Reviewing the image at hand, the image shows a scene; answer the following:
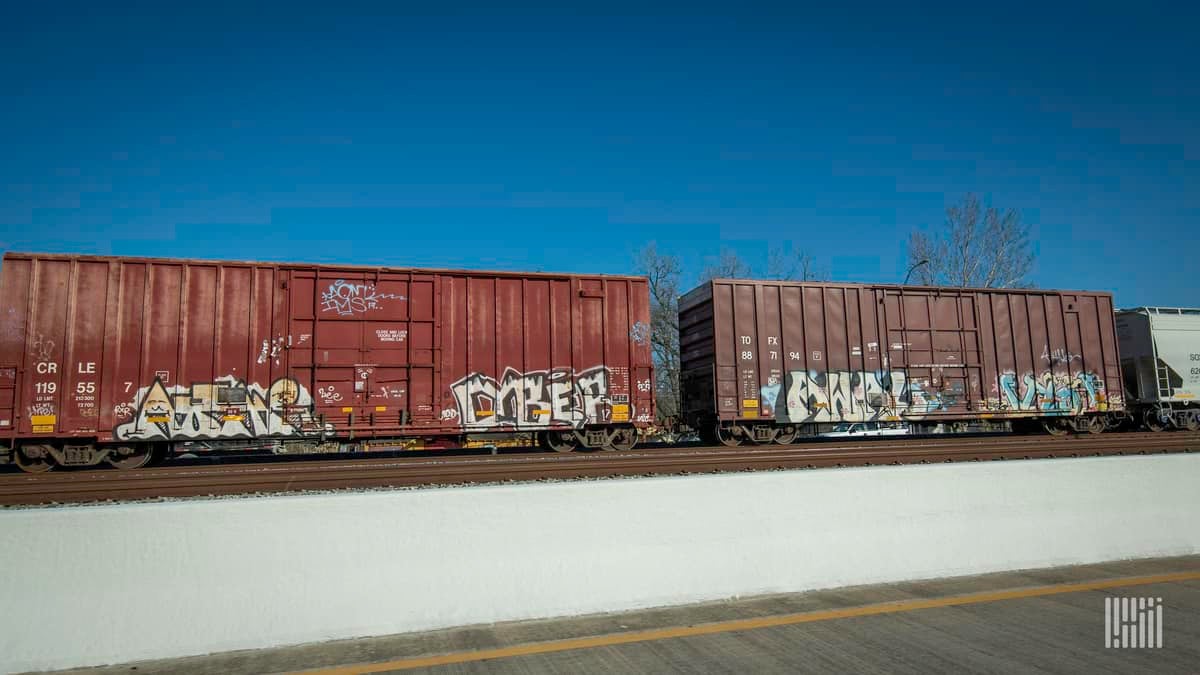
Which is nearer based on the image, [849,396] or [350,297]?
[350,297]

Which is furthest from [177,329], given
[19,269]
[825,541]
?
[825,541]

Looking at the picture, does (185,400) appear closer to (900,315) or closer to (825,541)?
(825,541)

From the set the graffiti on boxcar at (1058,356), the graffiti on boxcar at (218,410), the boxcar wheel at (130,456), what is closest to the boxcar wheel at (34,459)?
the boxcar wheel at (130,456)

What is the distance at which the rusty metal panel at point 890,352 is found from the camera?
1356cm

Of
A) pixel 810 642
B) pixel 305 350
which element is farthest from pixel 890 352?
pixel 810 642

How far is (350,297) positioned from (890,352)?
1086 cm

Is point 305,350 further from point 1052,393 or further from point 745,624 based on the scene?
point 1052,393

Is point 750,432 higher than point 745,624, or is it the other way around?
point 750,432

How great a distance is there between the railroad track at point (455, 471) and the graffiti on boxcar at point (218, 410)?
1.23 meters

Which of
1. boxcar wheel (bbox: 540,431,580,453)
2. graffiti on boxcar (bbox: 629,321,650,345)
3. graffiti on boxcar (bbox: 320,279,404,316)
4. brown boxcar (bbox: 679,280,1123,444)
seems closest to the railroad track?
boxcar wheel (bbox: 540,431,580,453)

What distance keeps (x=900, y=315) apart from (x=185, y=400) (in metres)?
13.7

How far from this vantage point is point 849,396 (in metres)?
14.0

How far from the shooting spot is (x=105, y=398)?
10.3m

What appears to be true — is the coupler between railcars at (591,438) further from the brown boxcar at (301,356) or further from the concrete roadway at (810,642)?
the concrete roadway at (810,642)
